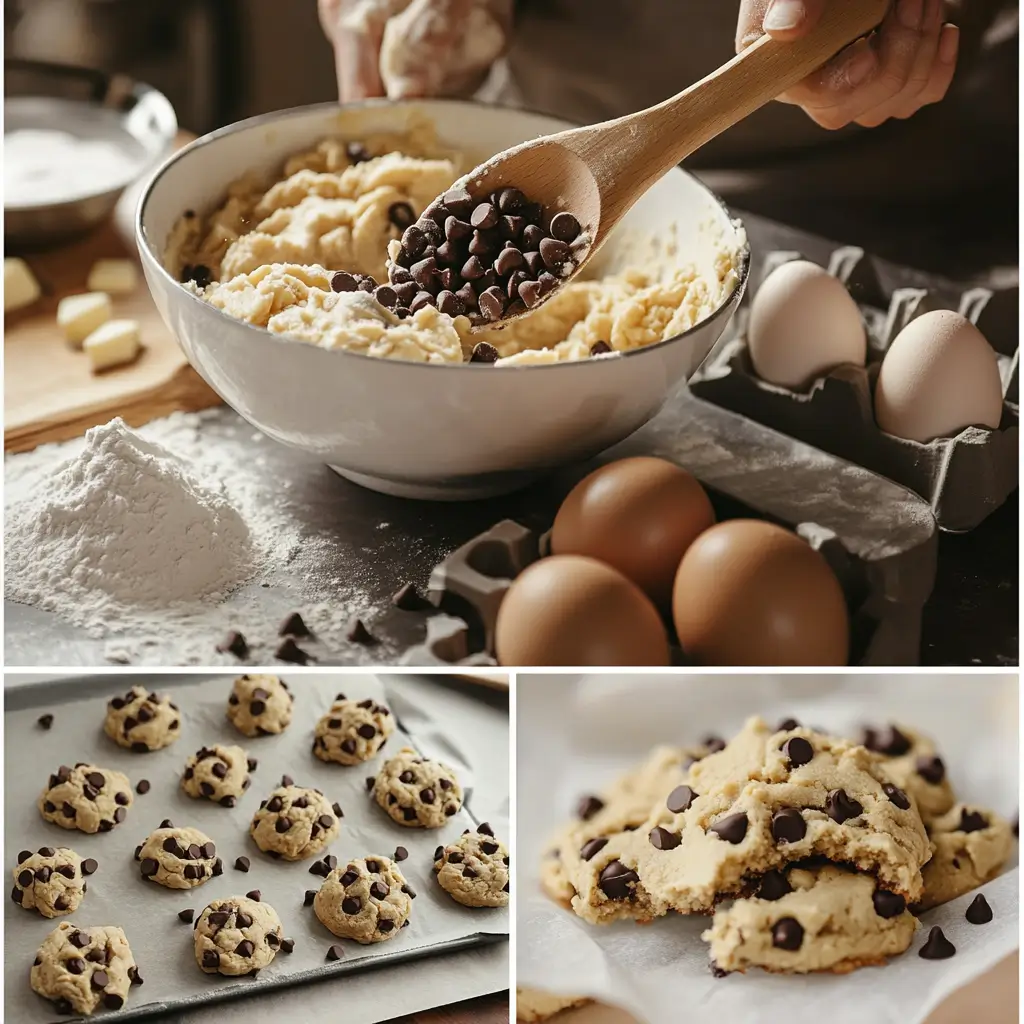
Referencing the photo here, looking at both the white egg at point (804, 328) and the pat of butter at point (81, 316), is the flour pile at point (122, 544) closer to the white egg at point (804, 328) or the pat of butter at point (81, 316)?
the pat of butter at point (81, 316)

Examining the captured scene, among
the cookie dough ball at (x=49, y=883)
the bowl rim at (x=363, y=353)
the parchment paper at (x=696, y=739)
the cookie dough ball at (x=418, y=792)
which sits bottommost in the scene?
the cookie dough ball at (x=418, y=792)

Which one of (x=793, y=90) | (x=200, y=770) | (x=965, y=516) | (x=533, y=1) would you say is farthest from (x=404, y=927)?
(x=533, y=1)

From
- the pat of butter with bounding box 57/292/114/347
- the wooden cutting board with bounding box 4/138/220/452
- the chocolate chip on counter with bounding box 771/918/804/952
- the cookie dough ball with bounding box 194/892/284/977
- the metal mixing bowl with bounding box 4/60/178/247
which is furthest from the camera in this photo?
the metal mixing bowl with bounding box 4/60/178/247

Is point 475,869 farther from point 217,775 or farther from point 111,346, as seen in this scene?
point 111,346

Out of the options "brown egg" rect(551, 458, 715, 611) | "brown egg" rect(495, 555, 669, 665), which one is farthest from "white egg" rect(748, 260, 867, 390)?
"brown egg" rect(495, 555, 669, 665)

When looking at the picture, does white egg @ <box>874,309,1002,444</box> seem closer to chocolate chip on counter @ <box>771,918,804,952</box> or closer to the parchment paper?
the parchment paper

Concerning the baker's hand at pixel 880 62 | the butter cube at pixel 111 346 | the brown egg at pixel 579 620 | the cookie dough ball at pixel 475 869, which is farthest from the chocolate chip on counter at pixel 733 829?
the butter cube at pixel 111 346

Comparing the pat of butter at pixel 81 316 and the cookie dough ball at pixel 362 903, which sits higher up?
the pat of butter at pixel 81 316
